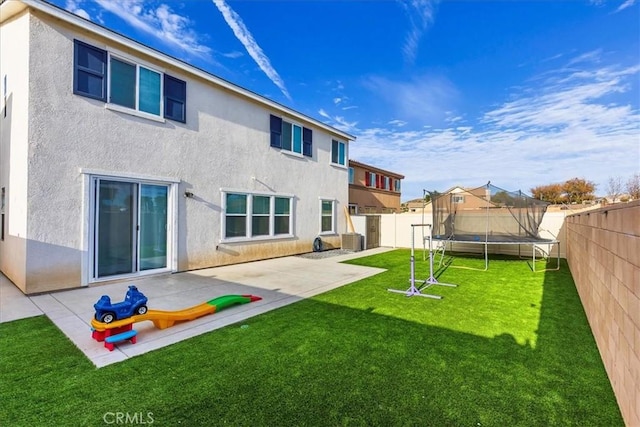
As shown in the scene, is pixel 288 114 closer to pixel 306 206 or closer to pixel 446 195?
pixel 306 206

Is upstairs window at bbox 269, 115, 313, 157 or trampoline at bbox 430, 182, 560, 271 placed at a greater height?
upstairs window at bbox 269, 115, 313, 157

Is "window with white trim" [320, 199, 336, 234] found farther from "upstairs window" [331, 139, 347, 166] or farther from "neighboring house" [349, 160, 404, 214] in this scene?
"neighboring house" [349, 160, 404, 214]

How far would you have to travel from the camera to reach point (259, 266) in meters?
8.76

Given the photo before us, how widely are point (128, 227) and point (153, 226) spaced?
551 millimetres

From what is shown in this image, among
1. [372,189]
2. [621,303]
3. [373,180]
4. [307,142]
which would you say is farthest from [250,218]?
[373,180]

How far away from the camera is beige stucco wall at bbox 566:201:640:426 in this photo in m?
1.95

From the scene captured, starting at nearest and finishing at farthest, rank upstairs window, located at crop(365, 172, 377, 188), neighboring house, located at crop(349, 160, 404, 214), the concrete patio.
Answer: the concrete patio
neighboring house, located at crop(349, 160, 404, 214)
upstairs window, located at crop(365, 172, 377, 188)

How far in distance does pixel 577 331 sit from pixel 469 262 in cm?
617

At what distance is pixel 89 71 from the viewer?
6066 millimetres

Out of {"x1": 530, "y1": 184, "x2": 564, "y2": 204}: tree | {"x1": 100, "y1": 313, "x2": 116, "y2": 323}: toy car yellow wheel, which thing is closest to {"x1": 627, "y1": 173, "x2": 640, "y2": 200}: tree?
{"x1": 100, "y1": 313, "x2": 116, "y2": 323}: toy car yellow wheel

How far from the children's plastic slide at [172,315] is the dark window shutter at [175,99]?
16.5ft

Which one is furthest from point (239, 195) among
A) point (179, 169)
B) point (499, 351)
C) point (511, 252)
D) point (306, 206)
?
point (511, 252)

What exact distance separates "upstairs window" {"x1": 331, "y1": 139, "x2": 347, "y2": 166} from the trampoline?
15.8 feet

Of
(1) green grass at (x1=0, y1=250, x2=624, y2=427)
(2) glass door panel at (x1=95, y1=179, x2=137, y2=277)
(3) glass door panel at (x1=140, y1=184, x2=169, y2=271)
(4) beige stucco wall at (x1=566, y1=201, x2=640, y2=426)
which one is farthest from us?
(3) glass door panel at (x1=140, y1=184, x2=169, y2=271)
